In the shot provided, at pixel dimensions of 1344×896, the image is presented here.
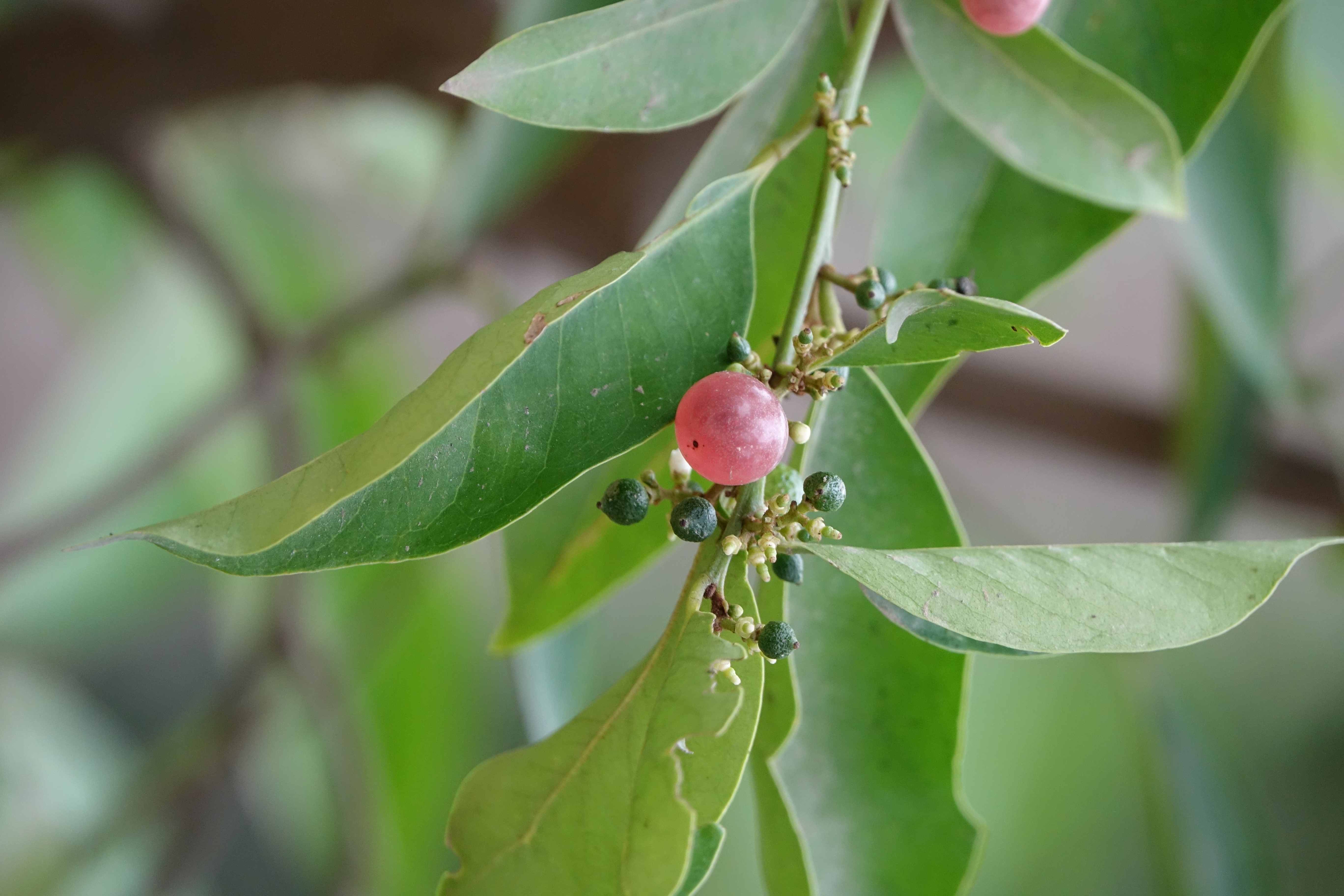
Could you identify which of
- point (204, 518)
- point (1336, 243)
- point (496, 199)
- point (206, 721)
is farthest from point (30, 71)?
point (1336, 243)

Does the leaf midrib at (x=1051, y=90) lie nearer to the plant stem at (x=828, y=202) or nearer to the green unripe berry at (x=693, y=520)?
the plant stem at (x=828, y=202)

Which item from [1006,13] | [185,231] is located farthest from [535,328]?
[185,231]

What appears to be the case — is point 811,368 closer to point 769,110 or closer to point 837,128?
point 837,128

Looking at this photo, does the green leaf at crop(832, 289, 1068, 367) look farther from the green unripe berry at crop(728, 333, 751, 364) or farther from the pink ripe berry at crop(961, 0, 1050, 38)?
the pink ripe berry at crop(961, 0, 1050, 38)

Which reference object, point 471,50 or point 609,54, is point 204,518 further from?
point 471,50

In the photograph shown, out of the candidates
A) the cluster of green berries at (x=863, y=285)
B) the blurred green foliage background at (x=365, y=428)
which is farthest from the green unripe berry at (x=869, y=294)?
the blurred green foliage background at (x=365, y=428)

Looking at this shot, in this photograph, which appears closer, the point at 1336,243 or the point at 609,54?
the point at 609,54
